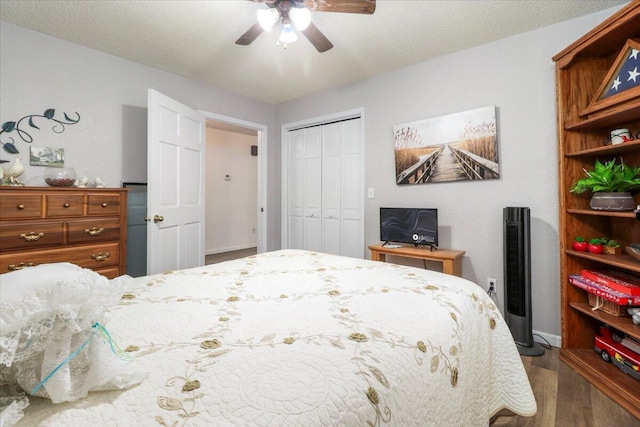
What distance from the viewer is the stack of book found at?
5.63 ft

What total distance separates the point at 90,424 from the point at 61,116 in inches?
116

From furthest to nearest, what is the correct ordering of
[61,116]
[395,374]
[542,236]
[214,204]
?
[214,204] < [61,116] < [542,236] < [395,374]

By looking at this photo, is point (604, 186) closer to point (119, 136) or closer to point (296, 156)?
point (296, 156)

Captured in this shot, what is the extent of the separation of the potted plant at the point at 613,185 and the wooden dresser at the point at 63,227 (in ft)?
11.1

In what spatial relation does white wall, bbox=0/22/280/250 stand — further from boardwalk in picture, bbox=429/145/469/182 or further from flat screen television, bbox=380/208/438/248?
boardwalk in picture, bbox=429/145/469/182

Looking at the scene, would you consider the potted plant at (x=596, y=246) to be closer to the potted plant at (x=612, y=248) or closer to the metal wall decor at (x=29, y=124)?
the potted plant at (x=612, y=248)

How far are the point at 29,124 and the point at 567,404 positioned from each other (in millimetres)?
4122

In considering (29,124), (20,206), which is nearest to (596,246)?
(20,206)

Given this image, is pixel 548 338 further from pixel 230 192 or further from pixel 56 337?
pixel 230 192

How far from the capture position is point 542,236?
2363 millimetres

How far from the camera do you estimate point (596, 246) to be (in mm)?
1964

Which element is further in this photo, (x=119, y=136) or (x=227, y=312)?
(x=119, y=136)

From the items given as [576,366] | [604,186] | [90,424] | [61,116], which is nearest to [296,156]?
[61,116]

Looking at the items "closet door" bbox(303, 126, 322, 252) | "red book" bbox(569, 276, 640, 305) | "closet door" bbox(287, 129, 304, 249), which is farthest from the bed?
"closet door" bbox(287, 129, 304, 249)
